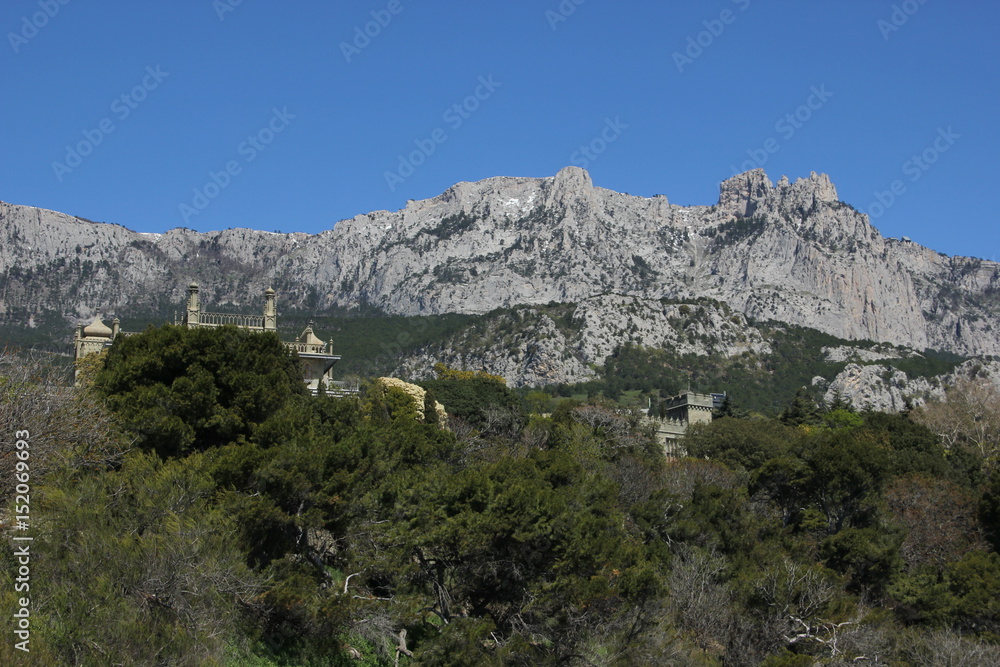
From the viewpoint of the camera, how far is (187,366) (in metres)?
30.0

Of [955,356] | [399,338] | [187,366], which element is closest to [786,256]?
[955,356]

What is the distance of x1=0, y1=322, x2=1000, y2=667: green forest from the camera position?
62.4ft

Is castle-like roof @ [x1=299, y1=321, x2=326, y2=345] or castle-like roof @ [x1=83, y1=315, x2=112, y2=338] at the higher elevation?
castle-like roof @ [x1=299, y1=321, x2=326, y2=345]

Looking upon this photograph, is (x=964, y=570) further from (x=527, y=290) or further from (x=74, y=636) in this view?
(x=527, y=290)

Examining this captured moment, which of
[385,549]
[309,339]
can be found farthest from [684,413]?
[385,549]

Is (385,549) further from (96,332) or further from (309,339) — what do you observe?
(96,332)

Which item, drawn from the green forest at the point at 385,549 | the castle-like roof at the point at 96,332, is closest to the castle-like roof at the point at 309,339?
the castle-like roof at the point at 96,332

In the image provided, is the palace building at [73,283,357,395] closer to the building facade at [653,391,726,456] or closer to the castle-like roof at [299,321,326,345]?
the castle-like roof at [299,321,326,345]

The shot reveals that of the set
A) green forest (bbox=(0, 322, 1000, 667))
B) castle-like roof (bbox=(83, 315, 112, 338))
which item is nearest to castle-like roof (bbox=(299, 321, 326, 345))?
castle-like roof (bbox=(83, 315, 112, 338))

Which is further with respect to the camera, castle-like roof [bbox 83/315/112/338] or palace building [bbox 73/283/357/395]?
castle-like roof [bbox 83/315/112/338]

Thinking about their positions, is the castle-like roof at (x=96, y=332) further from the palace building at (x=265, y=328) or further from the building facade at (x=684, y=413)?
the building facade at (x=684, y=413)

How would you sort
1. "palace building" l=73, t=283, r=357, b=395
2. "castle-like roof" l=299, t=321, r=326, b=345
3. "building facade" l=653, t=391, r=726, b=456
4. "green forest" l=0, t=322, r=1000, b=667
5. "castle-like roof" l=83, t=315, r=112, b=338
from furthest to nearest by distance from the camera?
"building facade" l=653, t=391, r=726, b=456
"castle-like roof" l=299, t=321, r=326, b=345
"castle-like roof" l=83, t=315, r=112, b=338
"palace building" l=73, t=283, r=357, b=395
"green forest" l=0, t=322, r=1000, b=667

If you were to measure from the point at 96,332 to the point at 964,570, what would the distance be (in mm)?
40486

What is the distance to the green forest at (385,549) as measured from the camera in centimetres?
1903
